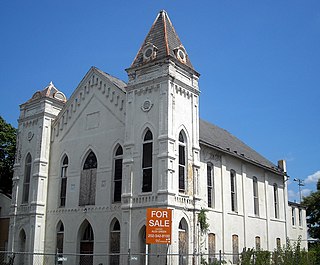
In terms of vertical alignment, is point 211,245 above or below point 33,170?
below

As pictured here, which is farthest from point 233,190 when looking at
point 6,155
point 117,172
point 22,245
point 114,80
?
point 6,155

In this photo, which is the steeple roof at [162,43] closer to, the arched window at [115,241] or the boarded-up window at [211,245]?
the arched window at [115,241]

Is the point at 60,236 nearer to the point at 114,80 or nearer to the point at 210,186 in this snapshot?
the point at 210,186

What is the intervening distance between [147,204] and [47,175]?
9.78 m

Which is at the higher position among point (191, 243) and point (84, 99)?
point (84, 99)

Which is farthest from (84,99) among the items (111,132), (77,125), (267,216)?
(267,216)

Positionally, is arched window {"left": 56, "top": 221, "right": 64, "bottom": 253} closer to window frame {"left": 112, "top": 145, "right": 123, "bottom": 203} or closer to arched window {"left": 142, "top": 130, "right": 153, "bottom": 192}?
window frame {"left": 112, "top": 145, "right": 123, "bottom": 203}

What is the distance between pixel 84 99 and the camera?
29844mm

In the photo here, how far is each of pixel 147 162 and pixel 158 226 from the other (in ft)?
15.4

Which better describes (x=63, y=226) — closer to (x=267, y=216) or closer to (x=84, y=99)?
(x=84, y=99)

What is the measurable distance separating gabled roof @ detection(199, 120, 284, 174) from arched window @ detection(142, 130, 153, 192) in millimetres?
4052

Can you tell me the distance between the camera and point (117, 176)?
26562mm

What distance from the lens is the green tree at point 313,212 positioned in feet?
145

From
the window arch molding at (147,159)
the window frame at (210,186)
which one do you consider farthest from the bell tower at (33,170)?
the window frame at (210,186)
